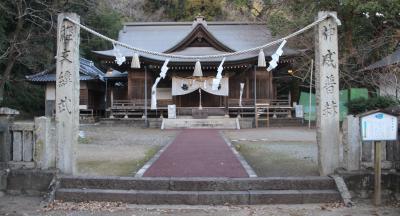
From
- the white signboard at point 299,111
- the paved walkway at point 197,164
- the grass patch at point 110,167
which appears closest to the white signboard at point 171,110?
the white signboard at point 299,111

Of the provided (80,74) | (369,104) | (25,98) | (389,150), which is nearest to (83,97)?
(80,74)

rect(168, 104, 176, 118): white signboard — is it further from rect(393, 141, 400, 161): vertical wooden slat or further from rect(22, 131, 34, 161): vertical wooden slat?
rect(393, 141, 400, 161): vertical wooden slat

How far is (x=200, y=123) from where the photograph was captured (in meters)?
24.8

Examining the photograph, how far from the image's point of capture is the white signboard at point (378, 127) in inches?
247

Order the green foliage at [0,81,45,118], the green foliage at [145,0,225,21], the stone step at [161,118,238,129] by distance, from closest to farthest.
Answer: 1. the stone step at [161,118,238,129]
2. the green foliage at [0,81,45,118]
3. the green foliage at [145,0,225,21]

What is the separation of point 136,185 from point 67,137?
4.80ft

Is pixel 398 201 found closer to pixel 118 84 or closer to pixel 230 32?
pixel 230 32

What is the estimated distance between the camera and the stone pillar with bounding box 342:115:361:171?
6.89 metres

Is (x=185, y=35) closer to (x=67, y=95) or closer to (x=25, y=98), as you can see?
(x=25, y=98)

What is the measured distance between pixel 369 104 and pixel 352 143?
1195 cm

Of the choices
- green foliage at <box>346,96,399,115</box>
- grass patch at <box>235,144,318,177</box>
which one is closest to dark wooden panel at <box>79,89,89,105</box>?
green foliage at <box>346,96,399,115</box>

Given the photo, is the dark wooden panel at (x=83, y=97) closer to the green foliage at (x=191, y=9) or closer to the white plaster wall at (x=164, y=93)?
the white plaster wall at (x=164, y=93)

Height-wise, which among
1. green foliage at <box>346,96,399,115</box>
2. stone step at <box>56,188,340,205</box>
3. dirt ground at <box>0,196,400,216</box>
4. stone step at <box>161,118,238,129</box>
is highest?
green foliage at <box>346,96,399,115</box>

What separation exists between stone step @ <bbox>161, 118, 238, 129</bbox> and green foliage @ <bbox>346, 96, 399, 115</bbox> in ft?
23.6
